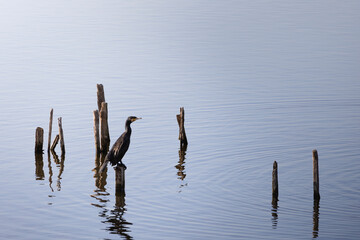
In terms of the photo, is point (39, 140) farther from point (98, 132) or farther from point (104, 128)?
point (104, 128)

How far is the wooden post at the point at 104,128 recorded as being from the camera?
32625mm

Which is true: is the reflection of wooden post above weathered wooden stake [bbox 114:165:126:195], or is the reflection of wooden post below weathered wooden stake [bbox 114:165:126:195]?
above

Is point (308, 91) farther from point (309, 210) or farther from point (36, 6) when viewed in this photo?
point (36, 6)

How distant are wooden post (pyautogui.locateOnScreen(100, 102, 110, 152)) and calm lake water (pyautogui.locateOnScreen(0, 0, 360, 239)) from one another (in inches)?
38.6

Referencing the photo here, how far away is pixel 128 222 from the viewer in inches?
959

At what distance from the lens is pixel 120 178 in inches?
1049

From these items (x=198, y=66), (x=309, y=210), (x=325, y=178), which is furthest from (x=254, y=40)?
(x=309, y=210)

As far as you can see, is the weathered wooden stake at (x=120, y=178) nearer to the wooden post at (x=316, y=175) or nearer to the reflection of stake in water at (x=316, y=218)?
the wooden post at (x=316, y=175)

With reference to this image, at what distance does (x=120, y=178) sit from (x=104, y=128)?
7.05 metres

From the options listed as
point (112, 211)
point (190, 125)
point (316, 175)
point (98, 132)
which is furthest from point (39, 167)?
point (316, 175)

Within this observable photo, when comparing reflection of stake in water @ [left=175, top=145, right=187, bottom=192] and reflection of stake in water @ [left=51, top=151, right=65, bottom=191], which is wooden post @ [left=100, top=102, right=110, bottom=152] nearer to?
reflection of stake in water @ [left=51, top=151, right=65, bottom=191]

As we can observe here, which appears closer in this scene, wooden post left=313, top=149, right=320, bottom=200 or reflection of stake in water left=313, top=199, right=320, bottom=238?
reflection of stake in water left=313, top=199, right=320, bottom=238

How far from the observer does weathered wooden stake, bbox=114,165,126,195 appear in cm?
2608

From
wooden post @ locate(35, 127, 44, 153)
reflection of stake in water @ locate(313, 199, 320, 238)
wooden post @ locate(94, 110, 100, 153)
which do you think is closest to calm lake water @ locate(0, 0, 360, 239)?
reflection of stake in water @ locate(313, 199, 320, 238)
